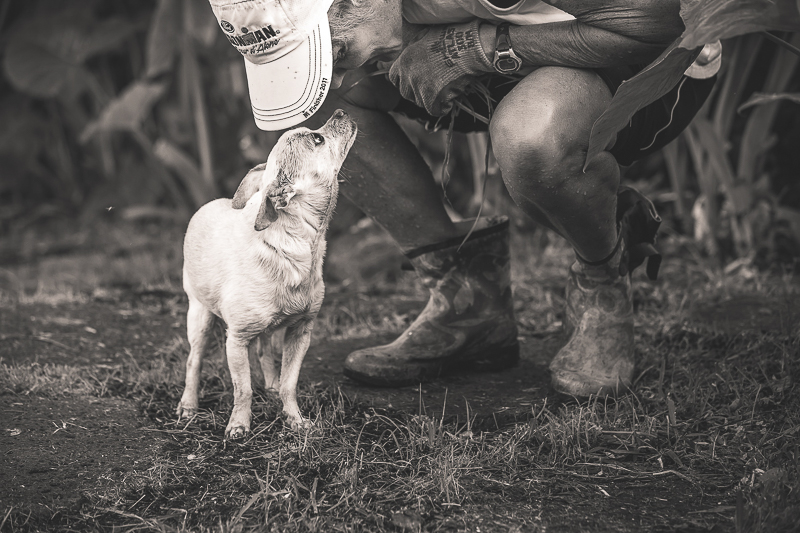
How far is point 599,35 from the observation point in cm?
208

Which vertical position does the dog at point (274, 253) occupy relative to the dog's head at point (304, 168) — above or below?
below

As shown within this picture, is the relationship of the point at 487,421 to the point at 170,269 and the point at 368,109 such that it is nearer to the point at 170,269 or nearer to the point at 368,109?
the point at 368,109

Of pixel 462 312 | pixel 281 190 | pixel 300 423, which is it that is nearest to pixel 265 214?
pixel 281 190

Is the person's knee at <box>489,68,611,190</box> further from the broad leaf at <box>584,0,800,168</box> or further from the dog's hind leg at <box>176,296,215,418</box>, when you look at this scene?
the dog's hind leg at <box>176,296,215,418</box>

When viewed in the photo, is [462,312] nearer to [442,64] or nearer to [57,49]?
[442,64]

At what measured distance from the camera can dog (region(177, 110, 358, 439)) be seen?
6.98ft

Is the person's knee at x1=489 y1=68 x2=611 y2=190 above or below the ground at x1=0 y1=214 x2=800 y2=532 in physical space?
above

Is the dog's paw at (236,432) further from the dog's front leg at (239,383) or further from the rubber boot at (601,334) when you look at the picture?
the rubber boot at (601,334)

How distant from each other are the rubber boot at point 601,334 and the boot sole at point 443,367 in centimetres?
27

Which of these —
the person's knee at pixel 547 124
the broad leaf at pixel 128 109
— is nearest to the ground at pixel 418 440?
the person's knee at pixel 547 124

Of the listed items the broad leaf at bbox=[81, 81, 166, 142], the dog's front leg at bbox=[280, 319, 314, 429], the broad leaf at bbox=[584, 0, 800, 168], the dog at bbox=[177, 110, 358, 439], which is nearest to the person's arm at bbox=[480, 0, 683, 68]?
the broad leaf at bbox=[584, 0, 800, 168]

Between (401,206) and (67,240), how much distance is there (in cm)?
399

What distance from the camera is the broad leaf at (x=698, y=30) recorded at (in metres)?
1.67

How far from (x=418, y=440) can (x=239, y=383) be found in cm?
52
